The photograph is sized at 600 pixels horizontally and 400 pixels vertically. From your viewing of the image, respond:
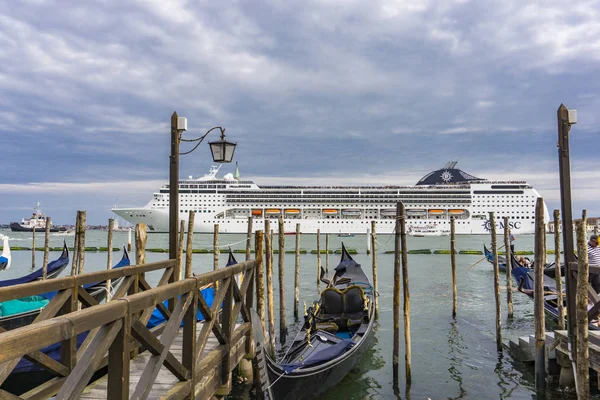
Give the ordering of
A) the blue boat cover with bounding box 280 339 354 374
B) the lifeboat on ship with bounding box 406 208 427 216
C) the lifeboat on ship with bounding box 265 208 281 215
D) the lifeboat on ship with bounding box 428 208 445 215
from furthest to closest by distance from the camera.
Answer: the lifeboat on ship with bounding box 428 208 445 215 → the lifeboat on ship with bounding box 406 208 427 216 → the lifeboat on ship with bounding box 265 208 281 215 → the blue boat cover with bounding box 280 339 354 374

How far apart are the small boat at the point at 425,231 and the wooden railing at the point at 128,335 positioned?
4680 cm

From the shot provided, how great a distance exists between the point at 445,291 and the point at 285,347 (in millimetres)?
8134

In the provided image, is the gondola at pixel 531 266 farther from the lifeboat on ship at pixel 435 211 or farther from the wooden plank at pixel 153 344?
the lifeboat on ship at pixel 435 211

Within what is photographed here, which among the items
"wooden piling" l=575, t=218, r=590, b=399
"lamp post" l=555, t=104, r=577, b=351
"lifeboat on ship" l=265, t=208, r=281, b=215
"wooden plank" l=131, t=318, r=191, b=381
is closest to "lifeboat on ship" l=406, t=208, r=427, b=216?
"lifeboat on ship" l=265, t=208, r=281, b=215

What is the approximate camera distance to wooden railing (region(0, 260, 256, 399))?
168 cm

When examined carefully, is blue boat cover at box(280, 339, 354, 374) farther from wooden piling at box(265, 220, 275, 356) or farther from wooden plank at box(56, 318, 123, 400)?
wooden plank at box(56, 318, 123, 400)

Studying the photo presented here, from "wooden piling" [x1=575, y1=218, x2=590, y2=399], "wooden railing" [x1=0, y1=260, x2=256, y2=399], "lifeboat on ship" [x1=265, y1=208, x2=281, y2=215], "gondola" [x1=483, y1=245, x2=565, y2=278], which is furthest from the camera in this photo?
"lifeboat on ship" [x1=265, y1=208, x2=281, y2=215]

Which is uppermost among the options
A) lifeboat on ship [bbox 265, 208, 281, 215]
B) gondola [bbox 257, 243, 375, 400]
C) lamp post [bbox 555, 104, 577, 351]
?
lifeboat on ship [bbox 265, 208, 281, 215]

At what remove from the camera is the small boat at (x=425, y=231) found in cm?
4962

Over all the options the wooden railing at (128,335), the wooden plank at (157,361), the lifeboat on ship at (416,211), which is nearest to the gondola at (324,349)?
the wooden railing at (128,335)

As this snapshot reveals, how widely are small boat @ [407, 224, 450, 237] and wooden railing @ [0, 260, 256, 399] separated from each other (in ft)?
154

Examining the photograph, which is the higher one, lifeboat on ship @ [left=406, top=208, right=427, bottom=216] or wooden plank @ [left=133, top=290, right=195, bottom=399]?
lifeboat on ship @ [left=406, top=208, right=427, bottom=216]

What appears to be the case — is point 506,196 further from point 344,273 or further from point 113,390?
point 113,390

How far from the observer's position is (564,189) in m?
5.18
